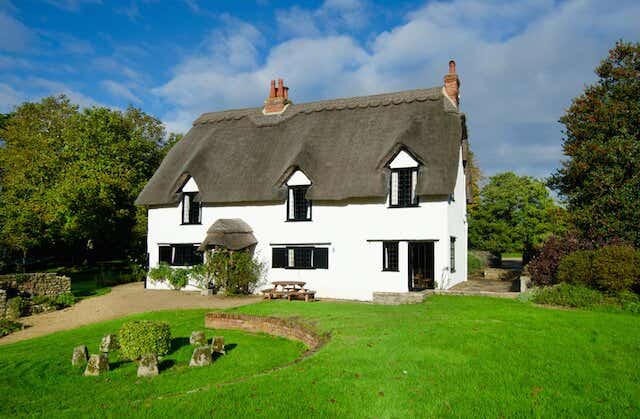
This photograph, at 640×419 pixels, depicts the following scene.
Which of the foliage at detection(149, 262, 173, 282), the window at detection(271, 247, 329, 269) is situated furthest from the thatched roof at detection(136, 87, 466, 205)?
the foliage at detection(149, 262, 173, 282)

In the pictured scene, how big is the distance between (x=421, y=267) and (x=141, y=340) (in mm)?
18712

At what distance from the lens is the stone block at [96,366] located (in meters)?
10.9

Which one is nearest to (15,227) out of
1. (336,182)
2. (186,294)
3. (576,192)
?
(186,294)

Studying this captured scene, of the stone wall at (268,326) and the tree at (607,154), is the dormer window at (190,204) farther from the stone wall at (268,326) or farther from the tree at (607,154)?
the tree at (607,154)

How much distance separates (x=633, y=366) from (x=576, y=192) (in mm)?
15876

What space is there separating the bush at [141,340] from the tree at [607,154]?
18334 millimetres

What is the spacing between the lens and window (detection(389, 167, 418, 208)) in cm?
2214

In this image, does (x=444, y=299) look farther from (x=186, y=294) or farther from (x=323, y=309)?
(x=186, y=294)

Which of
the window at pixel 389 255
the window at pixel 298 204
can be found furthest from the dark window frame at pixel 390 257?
Result: the window at pixel 298 204

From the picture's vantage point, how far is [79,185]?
2783 centimetres

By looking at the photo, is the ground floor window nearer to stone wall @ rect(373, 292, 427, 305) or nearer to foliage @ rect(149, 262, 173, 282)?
foliage @ rect(149, 262, 173, 282)

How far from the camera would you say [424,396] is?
23.8ft

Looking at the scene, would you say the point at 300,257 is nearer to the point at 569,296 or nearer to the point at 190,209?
the point at 190,209

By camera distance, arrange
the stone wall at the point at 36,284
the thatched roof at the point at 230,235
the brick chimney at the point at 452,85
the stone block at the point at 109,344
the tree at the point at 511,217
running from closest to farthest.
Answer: the stone block at the point at 109,344
the stone wall at the point at 36,284
the thatched roof at the point at 230,235
the brick chimney at the point at 452,85
the tree at the point at 511,217
